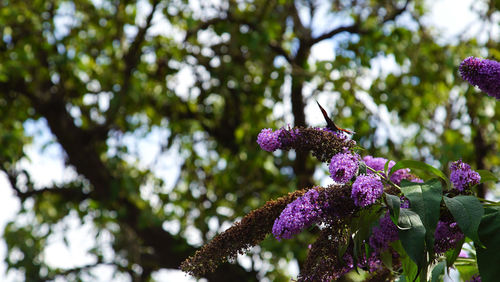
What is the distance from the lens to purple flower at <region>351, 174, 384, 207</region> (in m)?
1.26

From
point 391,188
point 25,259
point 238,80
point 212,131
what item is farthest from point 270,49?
point 391,188

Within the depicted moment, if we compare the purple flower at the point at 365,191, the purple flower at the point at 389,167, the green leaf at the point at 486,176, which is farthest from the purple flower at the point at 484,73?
the purple flower at the point at 365,191

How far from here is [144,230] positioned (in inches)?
→ 250

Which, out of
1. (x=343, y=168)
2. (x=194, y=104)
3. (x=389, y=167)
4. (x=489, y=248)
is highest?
(x=194, y=104)

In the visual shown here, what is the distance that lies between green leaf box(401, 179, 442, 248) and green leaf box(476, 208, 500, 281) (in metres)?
0.14

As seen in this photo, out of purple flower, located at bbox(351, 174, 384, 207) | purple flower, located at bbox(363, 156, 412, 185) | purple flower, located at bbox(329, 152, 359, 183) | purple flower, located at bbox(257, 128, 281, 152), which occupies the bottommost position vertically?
purple flower, located at bbox(351, 174, 384, 207)

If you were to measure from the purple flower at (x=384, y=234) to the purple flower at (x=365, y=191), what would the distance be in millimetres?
73

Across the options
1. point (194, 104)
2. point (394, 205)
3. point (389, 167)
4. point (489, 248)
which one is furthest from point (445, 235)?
point (194, 104)

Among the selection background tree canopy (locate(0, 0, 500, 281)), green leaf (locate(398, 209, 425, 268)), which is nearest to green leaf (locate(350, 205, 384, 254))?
green leaf (locate(398, 209, 425, 268))

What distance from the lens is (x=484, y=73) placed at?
145cm

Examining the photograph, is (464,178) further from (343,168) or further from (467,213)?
(343,168)

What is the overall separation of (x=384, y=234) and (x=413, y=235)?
0.51 ft

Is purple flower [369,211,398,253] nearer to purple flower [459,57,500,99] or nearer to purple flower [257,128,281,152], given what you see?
purple flower [257,128,281,152]

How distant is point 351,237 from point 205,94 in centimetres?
533
